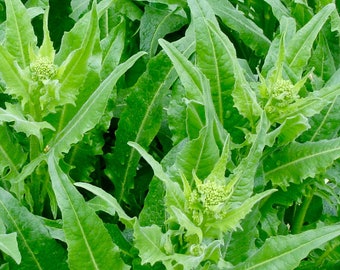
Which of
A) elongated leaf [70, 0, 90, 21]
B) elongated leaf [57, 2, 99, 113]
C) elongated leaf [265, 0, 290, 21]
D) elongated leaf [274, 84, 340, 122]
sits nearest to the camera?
elongated leaf [57, 2, 99, 113]

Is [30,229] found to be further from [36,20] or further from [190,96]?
[36,20]

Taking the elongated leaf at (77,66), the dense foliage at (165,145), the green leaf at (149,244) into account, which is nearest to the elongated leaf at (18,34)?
the dense foliage at (165,145)

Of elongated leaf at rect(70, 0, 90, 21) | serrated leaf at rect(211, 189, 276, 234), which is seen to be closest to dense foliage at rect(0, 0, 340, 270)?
serrated leaf at rect(211, 189, 276, 234)

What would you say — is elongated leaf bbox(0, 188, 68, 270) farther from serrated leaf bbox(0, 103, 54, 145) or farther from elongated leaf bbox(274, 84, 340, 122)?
elongated leaf bbox(274, 84, 340, 122)

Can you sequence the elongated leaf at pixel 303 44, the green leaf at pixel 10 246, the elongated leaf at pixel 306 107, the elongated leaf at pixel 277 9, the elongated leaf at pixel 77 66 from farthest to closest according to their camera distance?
the elongated leaf at pixel 277 9 → the elongated leaf at pixel 303 44 → the elongated leaf at pixel 306 107 → the elongated leaf at pixel 77 66 → the green leaf at pixel 10 246

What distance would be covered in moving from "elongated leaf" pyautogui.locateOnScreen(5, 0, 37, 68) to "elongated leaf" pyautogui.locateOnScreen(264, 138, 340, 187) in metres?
0.61

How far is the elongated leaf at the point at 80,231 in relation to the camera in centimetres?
125

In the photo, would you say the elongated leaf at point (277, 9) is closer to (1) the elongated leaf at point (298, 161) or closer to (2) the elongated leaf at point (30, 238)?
(1) the elongated leaf at point (298, 161)

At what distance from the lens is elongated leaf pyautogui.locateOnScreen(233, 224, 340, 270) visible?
1271 mm

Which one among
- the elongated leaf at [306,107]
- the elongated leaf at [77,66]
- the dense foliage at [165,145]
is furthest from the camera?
the elongated leaf at [306,107]

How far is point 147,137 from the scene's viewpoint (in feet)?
5.47

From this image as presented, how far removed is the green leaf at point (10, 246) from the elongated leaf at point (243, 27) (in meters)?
0.93

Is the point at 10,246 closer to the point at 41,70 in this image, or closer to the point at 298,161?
the point at 41,70

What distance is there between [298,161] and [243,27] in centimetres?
46
